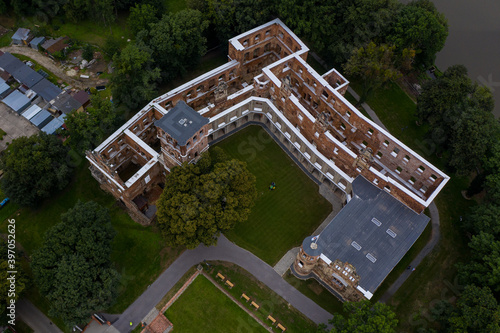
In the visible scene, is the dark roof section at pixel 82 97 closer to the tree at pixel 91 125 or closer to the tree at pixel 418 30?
the tree at pixel 91 125

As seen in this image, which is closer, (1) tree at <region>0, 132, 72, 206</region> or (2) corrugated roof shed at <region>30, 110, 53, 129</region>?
(1) tree at <region>0, 132, 72, 206</region>

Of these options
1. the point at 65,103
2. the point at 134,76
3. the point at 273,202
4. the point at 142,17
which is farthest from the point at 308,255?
the point at 142,17

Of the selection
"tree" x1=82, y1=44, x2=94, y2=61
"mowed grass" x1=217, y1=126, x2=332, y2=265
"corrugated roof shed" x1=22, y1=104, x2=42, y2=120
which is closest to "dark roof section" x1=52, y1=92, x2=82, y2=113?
"corrugated roof shed" x1=22, y1=104, x2=42, y2=120

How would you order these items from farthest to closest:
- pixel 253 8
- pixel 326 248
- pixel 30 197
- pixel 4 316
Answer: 1. pixel 253 8
2. pixel 30 197
3. pixel 326 248
4. pixel 4 316

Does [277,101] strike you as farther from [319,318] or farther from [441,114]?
[319,318]

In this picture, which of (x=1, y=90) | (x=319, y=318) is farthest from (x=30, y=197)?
(x=319, y=318)

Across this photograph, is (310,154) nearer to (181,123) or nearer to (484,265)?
(181,123)

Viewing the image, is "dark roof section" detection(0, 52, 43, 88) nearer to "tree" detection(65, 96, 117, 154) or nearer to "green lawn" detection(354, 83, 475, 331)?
"tree" detection(65, 96, 117, 154)
